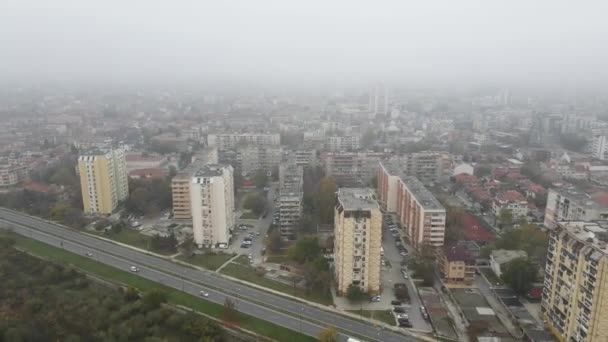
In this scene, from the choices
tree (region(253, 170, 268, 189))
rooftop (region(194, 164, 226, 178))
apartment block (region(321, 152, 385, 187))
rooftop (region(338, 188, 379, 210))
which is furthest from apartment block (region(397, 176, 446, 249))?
tree (region(253, 170, 268, 189))

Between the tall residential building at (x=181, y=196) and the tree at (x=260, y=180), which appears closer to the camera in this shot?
the tall residential building at (x=181, y=196)

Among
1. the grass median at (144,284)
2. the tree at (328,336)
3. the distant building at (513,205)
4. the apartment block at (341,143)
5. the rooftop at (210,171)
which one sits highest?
the rooftop at (210,171)

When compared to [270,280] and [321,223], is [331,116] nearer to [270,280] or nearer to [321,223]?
[321,223]

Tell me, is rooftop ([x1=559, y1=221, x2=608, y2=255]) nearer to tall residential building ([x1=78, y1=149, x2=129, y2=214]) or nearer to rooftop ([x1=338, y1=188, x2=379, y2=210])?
rooftop ([x1=338, y1=188, x2=379, y2=210])

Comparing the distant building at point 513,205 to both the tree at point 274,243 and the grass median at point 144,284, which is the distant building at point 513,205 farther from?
the grass median at point 144,284

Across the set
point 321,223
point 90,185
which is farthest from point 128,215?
point 321,223

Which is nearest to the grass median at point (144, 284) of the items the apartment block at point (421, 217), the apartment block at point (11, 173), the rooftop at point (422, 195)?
the apartment block at point (421, 217)

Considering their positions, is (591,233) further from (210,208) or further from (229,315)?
(210,208)
